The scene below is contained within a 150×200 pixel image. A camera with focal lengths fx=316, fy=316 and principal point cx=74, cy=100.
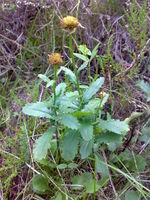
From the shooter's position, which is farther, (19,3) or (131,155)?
(19,3)

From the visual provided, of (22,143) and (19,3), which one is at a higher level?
(19,3)

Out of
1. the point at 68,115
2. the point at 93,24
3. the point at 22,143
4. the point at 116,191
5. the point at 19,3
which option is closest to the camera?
the point at 68,115

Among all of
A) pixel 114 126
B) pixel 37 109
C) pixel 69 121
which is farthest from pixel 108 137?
pixel 37 109

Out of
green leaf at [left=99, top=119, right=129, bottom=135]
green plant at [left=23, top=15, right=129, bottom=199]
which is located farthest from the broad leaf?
green leaf at [left=99, top=119, right=129, bottom=135]

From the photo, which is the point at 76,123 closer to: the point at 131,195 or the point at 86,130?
the point at 86,130

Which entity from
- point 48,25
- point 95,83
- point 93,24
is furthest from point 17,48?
point 95,83

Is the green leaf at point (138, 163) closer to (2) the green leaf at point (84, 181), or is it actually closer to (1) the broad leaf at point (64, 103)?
(2) the green leaf at point (84, 181)

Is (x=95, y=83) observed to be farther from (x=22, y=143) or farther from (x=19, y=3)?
(x=19, y=3)
